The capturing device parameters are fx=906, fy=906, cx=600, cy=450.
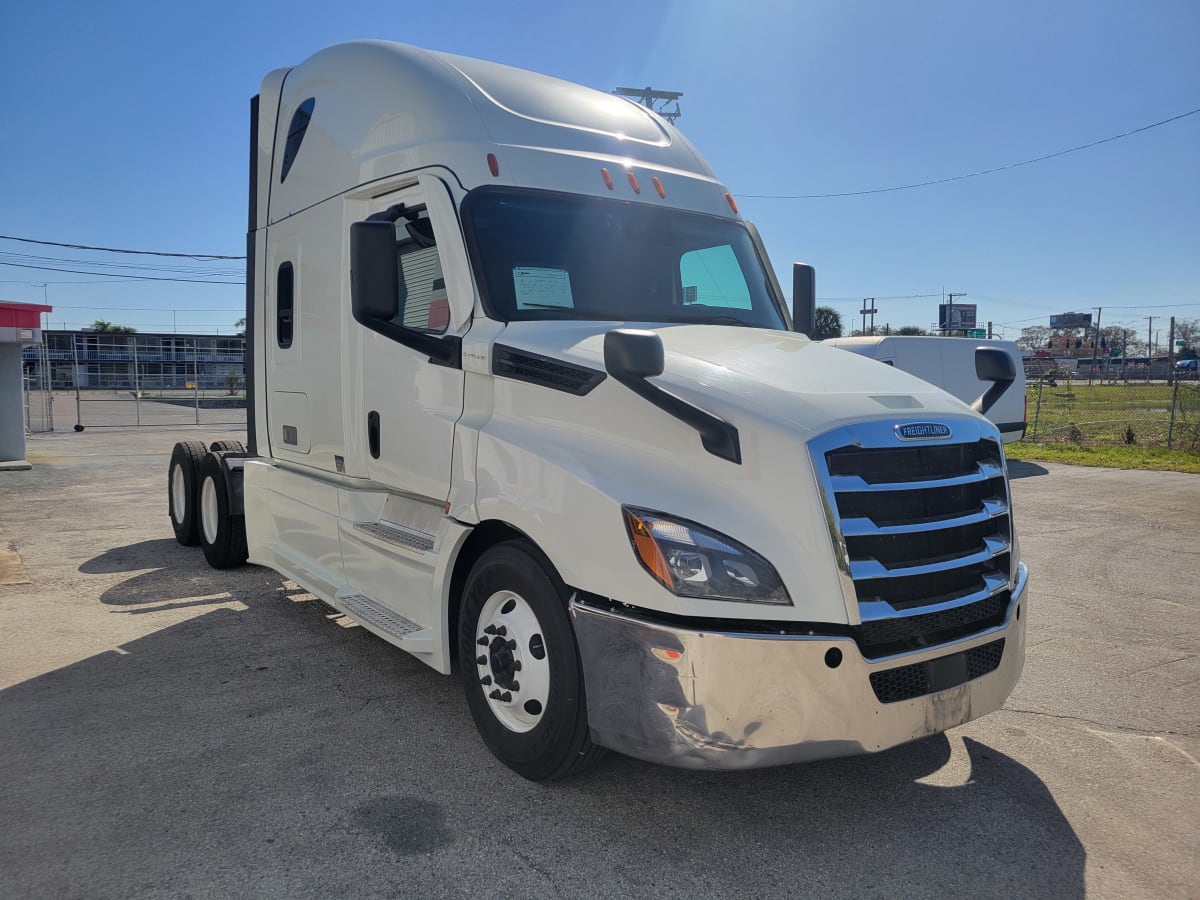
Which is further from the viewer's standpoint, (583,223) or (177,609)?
(177,609)

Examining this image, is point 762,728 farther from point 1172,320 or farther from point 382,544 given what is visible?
point 1172,320

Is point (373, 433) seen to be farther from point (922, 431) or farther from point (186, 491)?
point (186, 491)

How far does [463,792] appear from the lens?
375 centimetres

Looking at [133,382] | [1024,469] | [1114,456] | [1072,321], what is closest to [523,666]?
[1024,469]

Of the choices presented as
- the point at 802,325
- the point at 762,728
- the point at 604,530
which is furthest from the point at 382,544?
the point at 802,325

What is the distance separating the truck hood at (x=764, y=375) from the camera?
10.9 ft

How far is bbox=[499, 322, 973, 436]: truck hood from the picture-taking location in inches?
131

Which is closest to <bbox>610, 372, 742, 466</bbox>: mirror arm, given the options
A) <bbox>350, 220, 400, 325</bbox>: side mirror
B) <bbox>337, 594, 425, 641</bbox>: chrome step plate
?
<bbox>350, 220, 400, 325</bbox>: side mirror

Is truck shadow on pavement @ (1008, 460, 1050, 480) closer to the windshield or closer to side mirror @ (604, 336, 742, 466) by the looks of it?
the windshield

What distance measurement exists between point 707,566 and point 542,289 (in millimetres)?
1768

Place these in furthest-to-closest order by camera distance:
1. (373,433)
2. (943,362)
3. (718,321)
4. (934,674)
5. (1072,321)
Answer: (1072,321) < (943,362) < (373,433) < (718,321) < (934,674)

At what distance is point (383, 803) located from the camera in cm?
364

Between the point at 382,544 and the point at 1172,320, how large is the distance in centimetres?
3060

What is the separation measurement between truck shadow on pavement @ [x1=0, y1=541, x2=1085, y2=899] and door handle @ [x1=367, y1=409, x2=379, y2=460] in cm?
131
